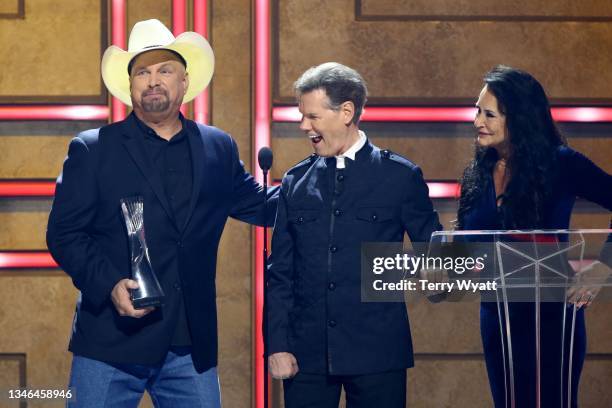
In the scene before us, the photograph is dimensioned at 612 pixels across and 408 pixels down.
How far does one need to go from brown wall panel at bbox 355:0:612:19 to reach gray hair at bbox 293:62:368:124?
1.32 m

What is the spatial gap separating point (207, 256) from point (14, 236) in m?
1.54

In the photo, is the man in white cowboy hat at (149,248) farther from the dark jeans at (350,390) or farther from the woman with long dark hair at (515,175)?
the woman with long dark hair at (515,175)

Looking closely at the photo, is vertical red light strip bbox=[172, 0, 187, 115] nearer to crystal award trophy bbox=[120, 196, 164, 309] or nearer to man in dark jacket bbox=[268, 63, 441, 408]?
man in dark jacket bbox=[268, 63, 441, 408]

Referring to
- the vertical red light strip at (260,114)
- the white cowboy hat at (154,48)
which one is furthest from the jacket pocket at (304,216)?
the vertical red light strip at (260,114)

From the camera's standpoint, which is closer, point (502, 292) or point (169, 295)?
point (502, 292)

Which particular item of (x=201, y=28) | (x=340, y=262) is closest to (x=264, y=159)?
(x=340, y=262)

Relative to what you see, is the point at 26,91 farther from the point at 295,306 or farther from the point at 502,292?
the point at 502,292

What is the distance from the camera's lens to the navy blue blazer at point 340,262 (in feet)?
8.98

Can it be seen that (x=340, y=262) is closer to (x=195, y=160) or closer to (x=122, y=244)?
(x=195, y=160)

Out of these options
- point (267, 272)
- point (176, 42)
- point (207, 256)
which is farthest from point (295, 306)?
point (176, 42)

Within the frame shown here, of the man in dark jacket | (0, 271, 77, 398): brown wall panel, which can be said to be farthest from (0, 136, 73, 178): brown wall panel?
the man in dark jacket

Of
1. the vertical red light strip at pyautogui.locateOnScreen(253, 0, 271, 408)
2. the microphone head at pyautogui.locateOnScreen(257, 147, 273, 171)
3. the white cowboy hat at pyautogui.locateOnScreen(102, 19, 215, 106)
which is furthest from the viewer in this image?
the vertical red light strip at pyautogui.locateOnScreen(253, 0, 271, 408)

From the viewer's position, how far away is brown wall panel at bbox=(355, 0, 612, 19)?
161 inches

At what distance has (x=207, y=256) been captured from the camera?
2930 millimetres
